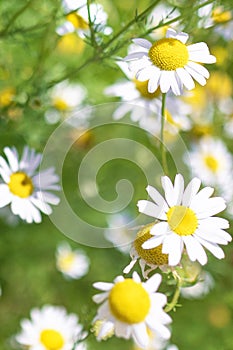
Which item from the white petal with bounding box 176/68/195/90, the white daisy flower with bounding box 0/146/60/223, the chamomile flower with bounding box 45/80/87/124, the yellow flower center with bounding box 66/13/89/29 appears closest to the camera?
the white petal with bounding box 176/68/195/90

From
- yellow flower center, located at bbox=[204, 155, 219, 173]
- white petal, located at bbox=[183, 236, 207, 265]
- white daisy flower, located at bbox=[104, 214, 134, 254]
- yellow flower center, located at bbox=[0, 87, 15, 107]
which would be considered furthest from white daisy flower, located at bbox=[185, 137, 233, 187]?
white petal, located at bbox=[183, 236, 207, 265]

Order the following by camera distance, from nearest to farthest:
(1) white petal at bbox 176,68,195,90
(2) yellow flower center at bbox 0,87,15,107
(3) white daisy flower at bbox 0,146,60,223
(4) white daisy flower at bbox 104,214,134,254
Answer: (1) white petal at bbox 176,68,195,90
(3) white daisy flower at bbox 0,146,60,223
(2) yellow flower center at bbox 0,87,15,107
(4) white daisy flower at bbox 104,214,134,254

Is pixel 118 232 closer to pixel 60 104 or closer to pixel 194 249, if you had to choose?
pixel 60 104

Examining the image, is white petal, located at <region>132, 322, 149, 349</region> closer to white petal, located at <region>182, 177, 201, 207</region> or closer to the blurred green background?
white petal, located at <region>182, 177, 201, 207</region>

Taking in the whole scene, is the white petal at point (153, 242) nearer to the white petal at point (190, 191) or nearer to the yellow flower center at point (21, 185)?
the white petal at point (190, 191)

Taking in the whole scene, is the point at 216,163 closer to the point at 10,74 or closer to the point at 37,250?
the point at 37,250

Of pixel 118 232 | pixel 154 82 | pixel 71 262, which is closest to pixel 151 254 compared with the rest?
pixel 154 82

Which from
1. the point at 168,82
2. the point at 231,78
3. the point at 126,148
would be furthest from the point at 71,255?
the point at 168,82
